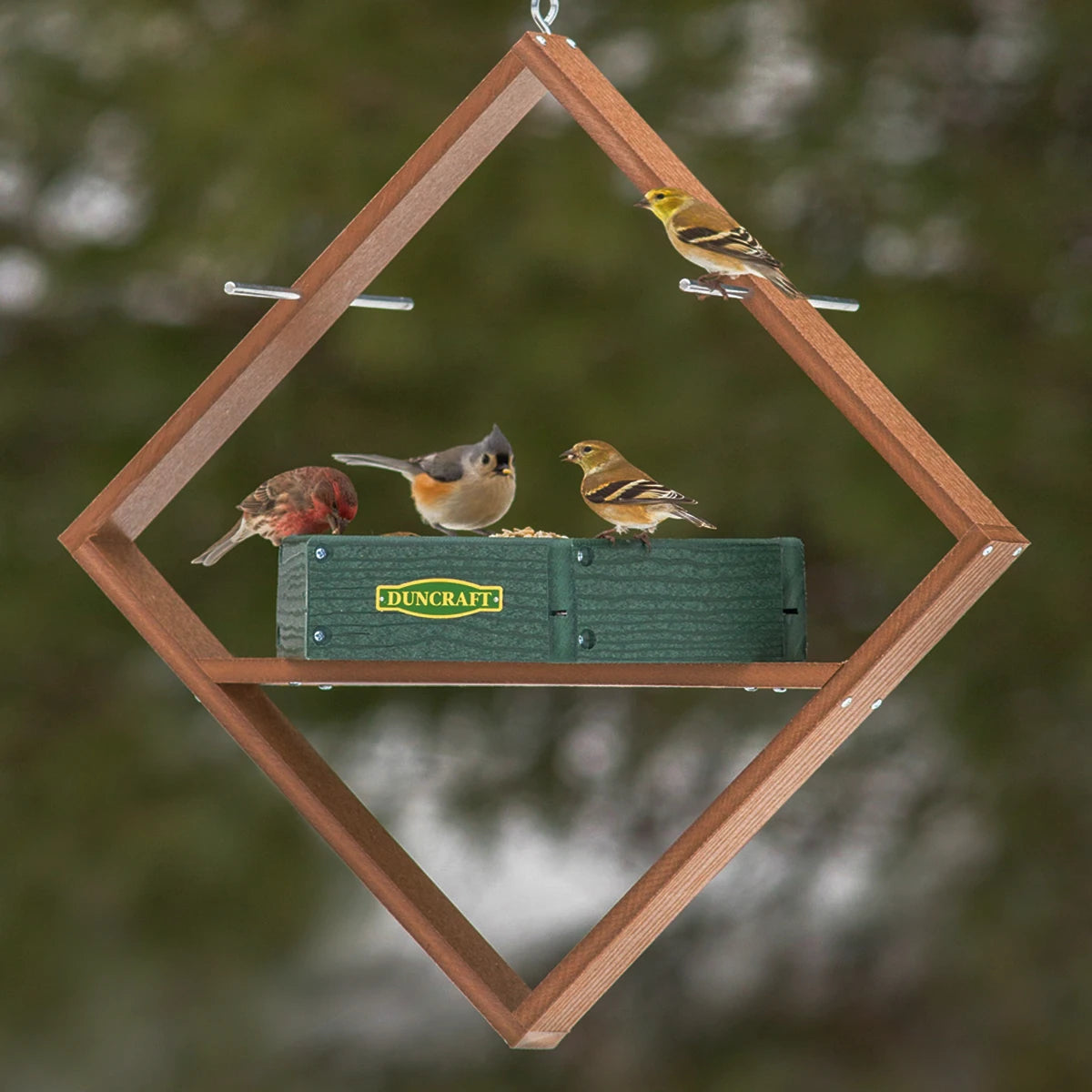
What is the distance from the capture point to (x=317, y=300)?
1.64 metres

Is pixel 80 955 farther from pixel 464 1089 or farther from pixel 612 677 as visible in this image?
pixel 612 677

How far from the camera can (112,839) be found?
10.3 feet

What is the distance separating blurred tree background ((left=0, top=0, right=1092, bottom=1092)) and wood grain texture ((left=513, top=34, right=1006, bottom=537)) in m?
1.36

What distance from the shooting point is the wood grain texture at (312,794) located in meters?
1.63

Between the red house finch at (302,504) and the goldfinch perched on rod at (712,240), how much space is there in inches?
15.5

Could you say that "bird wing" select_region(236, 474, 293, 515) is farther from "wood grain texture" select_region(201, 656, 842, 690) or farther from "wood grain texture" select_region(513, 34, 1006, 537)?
"wood grain texture" select_region(513, 34, 1006, 537)

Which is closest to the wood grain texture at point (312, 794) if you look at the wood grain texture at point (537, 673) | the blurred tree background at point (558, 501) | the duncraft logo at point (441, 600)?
the wood grain texture at point (537, 673)

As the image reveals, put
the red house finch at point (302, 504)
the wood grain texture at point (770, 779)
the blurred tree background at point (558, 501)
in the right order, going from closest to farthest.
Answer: the wood grain texture at point (770, 779) < the red house finch at point (302, 504) < the blurred tree background at point (558, 501)

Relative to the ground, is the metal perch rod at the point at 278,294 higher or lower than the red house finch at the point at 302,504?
higher

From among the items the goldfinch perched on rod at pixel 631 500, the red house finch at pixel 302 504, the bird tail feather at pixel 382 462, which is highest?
the bird tail feather at pixel 382 462

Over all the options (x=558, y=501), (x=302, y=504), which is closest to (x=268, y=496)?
(x=302, y=504)

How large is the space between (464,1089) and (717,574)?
6.57 ft

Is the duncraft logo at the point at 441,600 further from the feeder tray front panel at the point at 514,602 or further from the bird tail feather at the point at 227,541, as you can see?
the bird tail feather at the point at 227,541

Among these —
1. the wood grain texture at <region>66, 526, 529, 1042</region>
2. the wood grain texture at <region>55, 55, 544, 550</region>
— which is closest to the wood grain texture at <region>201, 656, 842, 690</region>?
the wood grain texture at <region>66, 526, 529, 1042</region>
